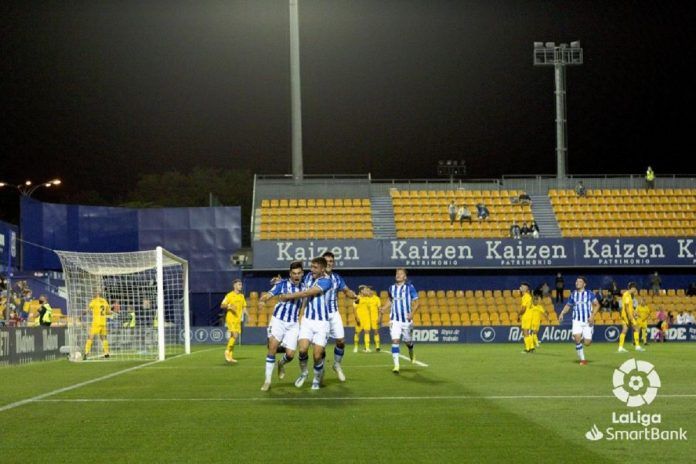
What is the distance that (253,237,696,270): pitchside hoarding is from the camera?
131ft

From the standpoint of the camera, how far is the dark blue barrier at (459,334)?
124ft

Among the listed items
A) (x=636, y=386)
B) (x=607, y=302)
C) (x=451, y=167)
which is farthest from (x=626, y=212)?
(x=636, y=386)

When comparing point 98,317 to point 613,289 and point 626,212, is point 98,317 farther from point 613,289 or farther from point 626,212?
point 626,212

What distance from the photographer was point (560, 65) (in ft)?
148

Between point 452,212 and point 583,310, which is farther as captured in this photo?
point 452,212

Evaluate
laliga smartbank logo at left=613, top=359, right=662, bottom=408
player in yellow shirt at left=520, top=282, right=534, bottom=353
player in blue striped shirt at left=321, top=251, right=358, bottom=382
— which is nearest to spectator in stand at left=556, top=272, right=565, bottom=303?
player in yellow shirt at left=520, top=282, right=534, bottom=353

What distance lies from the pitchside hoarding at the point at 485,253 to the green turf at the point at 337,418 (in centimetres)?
2133

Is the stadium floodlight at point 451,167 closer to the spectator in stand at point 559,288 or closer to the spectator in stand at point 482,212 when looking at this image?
the spectator in stand at point 482,212

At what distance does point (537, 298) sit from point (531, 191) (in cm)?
747

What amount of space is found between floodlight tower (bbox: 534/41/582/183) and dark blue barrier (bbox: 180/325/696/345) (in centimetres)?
987

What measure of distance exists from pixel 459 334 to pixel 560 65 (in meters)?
15.9

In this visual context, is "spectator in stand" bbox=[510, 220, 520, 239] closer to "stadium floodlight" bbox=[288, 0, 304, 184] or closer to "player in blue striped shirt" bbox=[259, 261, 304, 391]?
"stadium floodlight" bbox=[288, 0, 304, 184]

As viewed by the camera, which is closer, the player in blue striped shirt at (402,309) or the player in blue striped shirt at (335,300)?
the player in blue striped shirt at (335,300)

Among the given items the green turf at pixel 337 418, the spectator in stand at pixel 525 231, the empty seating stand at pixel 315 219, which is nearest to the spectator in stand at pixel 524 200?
the spectator in stand at pixel 525 231
